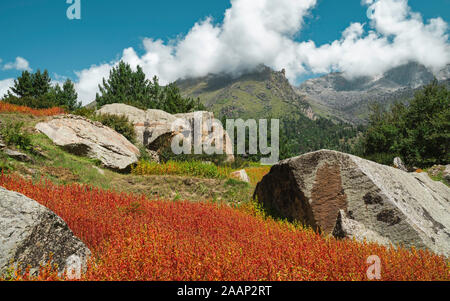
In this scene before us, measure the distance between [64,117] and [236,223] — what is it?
11335mm

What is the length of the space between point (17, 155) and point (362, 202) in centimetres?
959

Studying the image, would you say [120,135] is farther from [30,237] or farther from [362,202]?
[362,202]

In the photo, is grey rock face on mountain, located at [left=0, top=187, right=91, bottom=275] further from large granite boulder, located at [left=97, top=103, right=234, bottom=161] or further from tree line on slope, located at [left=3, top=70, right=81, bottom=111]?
tree line on slope, located at [left=3, top=70, right=81, bottom=111]

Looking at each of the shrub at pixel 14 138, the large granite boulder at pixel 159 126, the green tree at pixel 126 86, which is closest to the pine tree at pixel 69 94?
the green tree at pixel 126 86

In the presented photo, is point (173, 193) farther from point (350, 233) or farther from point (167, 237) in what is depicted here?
point (350, 233)

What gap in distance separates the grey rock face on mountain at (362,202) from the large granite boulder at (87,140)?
315 inches

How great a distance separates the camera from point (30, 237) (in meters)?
2.45

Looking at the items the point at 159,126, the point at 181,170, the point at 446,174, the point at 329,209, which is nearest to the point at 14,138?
the point at 181,170

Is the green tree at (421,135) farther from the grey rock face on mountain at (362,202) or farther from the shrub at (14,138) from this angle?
the shrub at (14,138)

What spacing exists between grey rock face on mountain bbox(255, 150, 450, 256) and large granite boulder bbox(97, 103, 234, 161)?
10.8m

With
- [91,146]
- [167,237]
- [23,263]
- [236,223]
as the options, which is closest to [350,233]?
[236,223]

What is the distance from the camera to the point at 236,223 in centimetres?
512

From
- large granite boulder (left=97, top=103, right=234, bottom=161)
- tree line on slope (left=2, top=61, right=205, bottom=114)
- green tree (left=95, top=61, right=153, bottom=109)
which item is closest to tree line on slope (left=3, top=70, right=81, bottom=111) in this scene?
tree line on slope (left=2, top=61, right=205, bottom=114)

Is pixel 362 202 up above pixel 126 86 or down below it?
below
